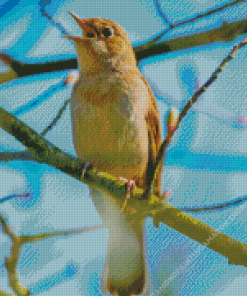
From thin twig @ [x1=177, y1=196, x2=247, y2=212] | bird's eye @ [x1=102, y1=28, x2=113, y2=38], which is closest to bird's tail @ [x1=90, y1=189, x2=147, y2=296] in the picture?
thin twig @ [x1=177, y1=196, x2=247, y2=212]

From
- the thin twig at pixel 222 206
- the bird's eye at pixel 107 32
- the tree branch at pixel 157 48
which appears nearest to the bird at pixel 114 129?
the bird's eye at pixel 107 32

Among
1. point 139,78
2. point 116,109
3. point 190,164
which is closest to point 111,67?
point 139,78

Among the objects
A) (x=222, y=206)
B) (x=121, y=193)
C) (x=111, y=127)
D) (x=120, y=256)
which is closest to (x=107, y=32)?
(x=111, y=127)

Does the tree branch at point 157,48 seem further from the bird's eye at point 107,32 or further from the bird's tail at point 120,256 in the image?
the bird's tail at point 120,256

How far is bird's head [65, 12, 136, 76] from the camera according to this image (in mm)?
1770

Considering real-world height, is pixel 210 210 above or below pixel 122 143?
below

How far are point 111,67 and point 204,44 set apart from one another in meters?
0.51

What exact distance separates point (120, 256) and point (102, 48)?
113 cm

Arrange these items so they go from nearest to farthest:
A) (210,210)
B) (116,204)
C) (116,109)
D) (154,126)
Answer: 1. (210,210)
2. (116,204)
3. (116,109)
4. (154,126)

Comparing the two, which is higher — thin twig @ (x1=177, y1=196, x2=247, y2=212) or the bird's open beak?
the bird's open beak

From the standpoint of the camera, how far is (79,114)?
1.74m

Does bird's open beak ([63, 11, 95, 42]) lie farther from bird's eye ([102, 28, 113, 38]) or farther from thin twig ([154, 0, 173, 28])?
thin twig ([154, 0, 173, 28])

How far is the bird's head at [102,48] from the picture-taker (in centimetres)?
177

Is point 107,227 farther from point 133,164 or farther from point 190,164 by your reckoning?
point 190,164
